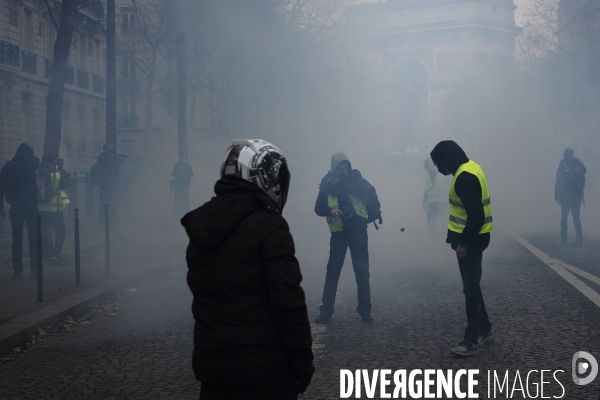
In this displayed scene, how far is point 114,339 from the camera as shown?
23.1 ft

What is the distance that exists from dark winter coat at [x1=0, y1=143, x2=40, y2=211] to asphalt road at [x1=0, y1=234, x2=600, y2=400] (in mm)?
2138

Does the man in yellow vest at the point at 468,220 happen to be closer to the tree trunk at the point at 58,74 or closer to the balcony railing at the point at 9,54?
the tree trunk at the point at 58,74

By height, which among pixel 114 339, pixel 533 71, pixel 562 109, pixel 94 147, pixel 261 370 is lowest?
pixel 114 339

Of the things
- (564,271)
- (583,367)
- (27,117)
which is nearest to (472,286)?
(583,367)

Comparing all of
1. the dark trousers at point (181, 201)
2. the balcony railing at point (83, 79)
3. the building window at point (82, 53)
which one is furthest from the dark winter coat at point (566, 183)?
the building window at point (82, 53)

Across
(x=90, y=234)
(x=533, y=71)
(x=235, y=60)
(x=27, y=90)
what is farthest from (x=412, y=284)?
(x=533, y=71)

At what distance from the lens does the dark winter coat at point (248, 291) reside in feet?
9.41

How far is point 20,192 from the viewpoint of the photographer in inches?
421

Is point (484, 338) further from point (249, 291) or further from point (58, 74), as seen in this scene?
point (58, 74)

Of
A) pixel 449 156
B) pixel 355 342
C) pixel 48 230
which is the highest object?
pixel 449 156

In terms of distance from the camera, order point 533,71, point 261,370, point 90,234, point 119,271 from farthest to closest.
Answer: point 533,71, point 90,234, point 119,271, point 261,370

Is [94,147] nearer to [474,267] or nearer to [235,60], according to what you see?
[235,60]

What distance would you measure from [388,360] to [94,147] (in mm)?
38620

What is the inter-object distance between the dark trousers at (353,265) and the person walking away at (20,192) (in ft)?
15.9
